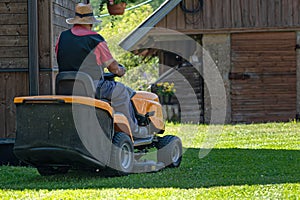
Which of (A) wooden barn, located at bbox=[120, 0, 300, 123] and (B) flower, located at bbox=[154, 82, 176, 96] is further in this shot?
(B) flower, located at bbox=[154, 82, 176, 96]

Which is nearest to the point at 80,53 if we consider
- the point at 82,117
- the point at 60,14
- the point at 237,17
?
the point at 82,117

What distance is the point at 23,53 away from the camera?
32.6 ft

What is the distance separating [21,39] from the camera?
9.94m

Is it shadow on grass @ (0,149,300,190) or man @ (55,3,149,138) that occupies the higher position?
man @ (55,3,149,138)

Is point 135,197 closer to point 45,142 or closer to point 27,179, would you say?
point 45,142

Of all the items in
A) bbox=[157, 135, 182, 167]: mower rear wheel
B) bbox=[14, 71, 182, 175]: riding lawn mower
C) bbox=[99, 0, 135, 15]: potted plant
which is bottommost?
bbox=[157, 135, 182, 167]: mower rear wheel

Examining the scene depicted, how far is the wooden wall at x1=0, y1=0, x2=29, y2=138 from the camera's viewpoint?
994 cm

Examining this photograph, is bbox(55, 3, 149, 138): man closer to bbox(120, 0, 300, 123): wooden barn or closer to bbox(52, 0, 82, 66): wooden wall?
bbox(52, 0, 82, 66): wooden wall

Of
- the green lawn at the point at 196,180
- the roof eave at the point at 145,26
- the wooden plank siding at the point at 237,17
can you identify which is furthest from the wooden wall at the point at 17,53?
the wooden plank siding at the point at 237,17

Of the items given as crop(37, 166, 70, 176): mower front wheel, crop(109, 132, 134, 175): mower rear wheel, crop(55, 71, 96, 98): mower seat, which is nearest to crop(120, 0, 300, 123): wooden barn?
crop(37, 166, 70, 176): mower front wheel

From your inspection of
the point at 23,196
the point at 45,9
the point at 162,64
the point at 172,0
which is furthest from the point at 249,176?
the point at 162,64

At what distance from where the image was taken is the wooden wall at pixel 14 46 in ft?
32.6

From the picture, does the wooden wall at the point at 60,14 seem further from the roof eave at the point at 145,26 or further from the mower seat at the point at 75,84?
the roof eave at the point at 145,26

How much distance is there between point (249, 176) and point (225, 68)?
11.7 meters
